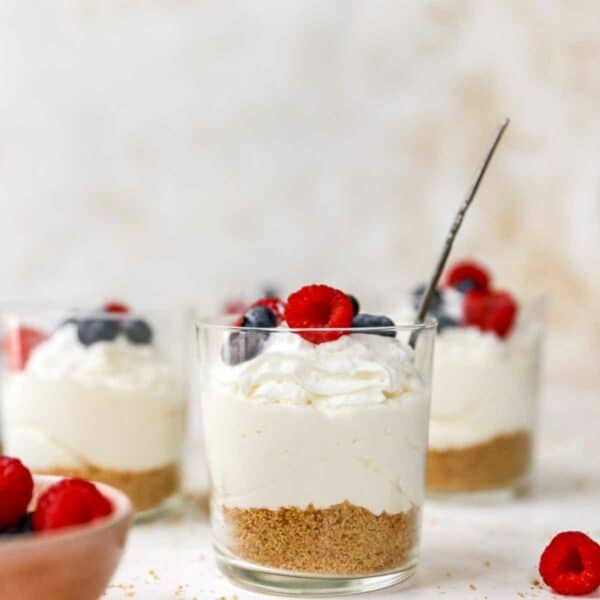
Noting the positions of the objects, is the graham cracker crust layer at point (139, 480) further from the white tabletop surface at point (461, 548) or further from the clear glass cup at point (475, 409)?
the clear glass cup at point (475, 409)

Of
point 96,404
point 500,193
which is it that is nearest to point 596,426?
point 500,193

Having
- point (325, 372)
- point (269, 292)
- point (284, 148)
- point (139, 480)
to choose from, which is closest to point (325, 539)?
point (325, 372)

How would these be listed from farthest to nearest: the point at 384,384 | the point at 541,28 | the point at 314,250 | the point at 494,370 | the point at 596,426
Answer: the point at 314,250 < the point at 541,28 < the point at 596,426 < the point at 494,370 < the point at 384,384

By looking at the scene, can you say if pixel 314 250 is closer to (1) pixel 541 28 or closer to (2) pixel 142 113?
(2) pixel 142 113

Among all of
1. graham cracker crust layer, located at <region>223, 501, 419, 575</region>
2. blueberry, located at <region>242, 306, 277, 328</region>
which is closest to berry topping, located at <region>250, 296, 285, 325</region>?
blueberry, located at <region>242, 306, 277, 328</region>

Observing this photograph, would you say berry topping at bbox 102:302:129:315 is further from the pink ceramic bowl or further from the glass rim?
the pink ceramic bowl

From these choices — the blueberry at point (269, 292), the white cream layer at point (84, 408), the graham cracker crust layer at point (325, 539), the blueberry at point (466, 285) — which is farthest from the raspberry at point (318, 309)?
the blueberry at point (269, 292)

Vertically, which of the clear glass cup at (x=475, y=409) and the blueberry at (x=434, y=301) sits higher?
the blueberry at (x=434, y=301)
